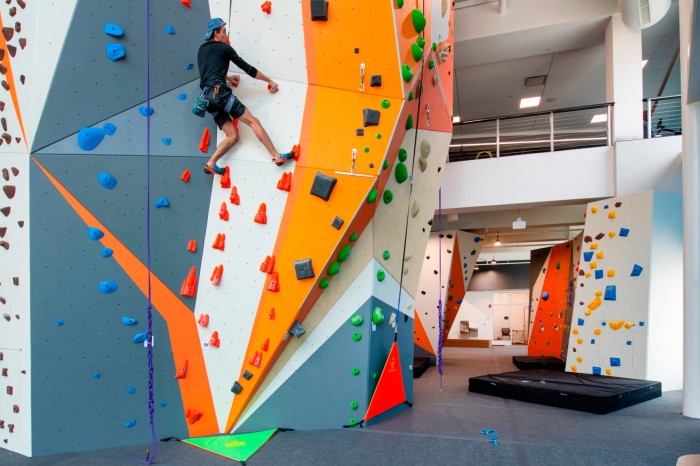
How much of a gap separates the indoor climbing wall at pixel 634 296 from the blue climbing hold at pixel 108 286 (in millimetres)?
5270

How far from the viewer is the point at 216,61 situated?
3.29 m

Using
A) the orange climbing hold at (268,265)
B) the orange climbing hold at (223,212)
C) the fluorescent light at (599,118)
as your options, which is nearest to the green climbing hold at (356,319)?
the orange climbing hold at (268,265)

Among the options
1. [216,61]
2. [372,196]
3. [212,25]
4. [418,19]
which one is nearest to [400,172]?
[372,196]

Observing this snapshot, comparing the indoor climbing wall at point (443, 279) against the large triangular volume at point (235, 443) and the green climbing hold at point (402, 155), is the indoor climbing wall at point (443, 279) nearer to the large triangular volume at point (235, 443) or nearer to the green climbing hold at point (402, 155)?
the green climbing hold at point (402, 155)

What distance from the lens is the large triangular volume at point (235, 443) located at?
3.13m

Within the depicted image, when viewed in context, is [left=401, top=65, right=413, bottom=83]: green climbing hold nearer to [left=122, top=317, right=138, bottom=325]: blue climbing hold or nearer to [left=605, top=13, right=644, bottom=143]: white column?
[left=122, top=317, right=138, bottom=325]: blue climbing hold

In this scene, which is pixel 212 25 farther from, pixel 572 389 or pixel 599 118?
pixel 599 118

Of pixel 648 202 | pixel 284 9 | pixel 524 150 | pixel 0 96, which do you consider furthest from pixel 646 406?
pixel 524 150

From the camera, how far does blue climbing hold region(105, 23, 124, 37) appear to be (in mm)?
3367

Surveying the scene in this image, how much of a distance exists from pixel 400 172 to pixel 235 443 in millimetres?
2446

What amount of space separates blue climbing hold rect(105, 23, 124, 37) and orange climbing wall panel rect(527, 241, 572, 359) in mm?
7675

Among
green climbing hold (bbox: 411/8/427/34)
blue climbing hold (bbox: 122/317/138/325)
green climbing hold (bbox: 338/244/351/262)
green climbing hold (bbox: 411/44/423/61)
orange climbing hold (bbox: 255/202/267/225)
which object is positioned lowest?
blue climbing hold (bbox: 122/317/138/325)

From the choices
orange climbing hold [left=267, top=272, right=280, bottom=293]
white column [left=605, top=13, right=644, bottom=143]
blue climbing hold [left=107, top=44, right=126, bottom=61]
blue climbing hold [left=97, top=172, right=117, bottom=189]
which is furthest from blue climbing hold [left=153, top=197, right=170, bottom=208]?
white column [left=605, top=13, right=644, bottom=143]

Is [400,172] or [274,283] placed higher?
[400,172]
